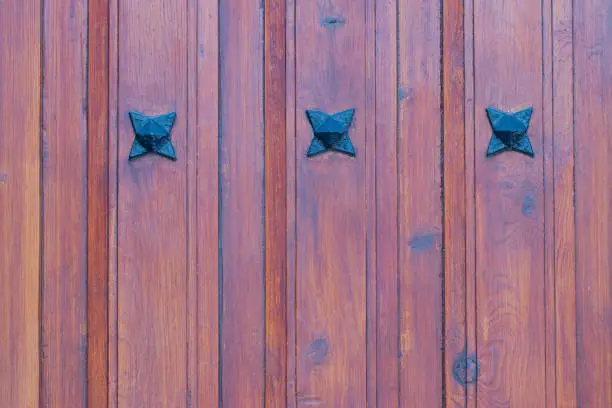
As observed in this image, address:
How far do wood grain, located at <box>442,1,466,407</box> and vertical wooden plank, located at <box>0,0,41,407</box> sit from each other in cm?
78

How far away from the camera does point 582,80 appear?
1.20m

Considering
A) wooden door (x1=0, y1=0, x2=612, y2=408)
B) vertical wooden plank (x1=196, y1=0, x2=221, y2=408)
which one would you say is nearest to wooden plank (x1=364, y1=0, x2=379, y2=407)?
wooden door (x1=0, y1=0, x2=612, y2=408)

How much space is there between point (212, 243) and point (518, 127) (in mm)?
636

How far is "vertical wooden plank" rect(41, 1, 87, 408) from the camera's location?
1152mm

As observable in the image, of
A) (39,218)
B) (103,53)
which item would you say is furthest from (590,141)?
(39,218)

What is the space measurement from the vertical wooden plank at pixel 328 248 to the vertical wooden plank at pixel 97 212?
1.21 ft

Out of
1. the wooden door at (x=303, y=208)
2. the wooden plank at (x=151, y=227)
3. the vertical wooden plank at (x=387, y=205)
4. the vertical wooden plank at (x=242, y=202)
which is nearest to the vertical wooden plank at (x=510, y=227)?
the wooden door at (x=303, y=208)

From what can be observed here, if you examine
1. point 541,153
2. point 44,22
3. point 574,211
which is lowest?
point 574,211

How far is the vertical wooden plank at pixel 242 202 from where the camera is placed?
117 centimetres

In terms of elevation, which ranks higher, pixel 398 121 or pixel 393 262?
pixel 398 121

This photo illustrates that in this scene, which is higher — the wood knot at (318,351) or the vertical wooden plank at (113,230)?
the vertical wooden plank at (113,230)

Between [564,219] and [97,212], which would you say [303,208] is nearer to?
[97,212]

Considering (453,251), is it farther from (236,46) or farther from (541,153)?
(236,46)

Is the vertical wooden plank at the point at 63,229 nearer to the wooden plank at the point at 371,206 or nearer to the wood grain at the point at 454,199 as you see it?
the wooden plank at the point at 371,206
